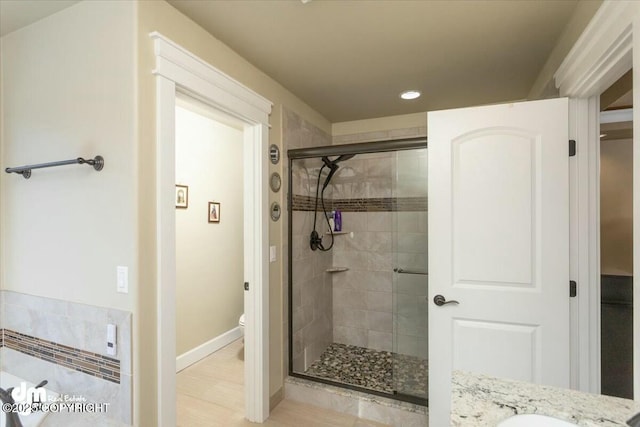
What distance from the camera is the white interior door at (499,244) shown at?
65.6 inches

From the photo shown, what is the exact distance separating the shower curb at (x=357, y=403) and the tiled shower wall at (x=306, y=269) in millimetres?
200

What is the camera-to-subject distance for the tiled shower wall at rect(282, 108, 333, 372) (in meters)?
2.64

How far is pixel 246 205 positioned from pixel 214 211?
4.54 ft

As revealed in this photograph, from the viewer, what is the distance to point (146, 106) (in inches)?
55.6

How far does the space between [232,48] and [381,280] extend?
2.47 metres

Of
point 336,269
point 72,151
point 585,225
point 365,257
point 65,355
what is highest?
point 72,151

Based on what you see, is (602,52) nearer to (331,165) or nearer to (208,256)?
(331,165)

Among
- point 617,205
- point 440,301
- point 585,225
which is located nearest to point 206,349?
point 440,301

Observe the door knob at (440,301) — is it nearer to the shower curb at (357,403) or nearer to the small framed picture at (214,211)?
the shower curb at (357,403)

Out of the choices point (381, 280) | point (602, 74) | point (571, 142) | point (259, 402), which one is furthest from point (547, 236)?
point (259, 402)

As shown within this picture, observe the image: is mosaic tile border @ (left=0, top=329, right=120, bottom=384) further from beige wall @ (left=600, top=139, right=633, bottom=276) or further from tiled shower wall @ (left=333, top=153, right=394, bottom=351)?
beige wall @ (left=600, top=139, right=633, bottom=276)

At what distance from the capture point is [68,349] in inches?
60.6

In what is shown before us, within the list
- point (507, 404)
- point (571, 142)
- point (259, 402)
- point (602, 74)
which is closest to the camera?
point (507, 404)

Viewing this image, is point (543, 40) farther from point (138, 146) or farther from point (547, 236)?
point (138, 146)
